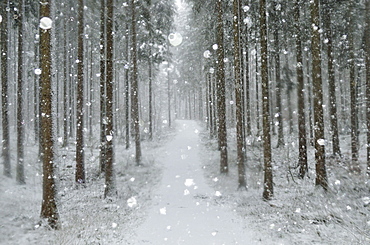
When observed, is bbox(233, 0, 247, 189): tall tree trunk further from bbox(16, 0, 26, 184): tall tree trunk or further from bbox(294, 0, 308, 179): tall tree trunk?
bbox(16, 0, 26, 184): tall tree trunk

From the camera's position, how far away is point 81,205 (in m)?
9.92

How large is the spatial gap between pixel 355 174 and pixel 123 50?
59.2 ft

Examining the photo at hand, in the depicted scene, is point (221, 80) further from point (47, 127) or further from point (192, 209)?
point (47, 127)

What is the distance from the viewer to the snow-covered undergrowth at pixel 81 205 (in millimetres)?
6750

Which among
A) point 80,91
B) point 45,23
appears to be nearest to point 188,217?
point 45,23

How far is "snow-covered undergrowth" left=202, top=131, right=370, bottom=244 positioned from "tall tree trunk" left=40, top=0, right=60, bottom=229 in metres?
5.97

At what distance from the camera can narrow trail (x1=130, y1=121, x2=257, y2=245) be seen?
700cm

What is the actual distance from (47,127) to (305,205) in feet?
27.9

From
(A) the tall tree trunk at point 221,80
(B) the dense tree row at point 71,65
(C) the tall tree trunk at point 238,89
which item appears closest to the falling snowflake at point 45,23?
(B) the dense tree row at point 71,65

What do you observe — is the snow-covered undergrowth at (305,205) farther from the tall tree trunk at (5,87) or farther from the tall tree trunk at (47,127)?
the tall tree trunk at (5,87)

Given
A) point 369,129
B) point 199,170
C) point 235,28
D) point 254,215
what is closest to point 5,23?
point 235,28

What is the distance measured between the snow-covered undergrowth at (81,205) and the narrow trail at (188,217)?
1.73ft

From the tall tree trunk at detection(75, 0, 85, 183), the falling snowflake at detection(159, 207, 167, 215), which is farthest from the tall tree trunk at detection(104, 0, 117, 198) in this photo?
the falling snowflake at detection(159, 207, 167, 215)

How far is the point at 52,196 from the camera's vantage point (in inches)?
301
